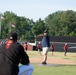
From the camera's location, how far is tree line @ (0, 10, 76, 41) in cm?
12850

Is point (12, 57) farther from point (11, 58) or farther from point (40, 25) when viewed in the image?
point (40, 25)

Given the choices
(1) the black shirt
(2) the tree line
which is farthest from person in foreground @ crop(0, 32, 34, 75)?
(2) the tree line

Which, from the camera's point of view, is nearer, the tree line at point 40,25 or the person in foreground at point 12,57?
the person in foreground at point 12,57

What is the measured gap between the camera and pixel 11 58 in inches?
283

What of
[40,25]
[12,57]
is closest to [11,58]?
[12,57]

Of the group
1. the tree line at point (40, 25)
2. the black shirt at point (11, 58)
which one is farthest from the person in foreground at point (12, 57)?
the tree line at point (40, 25)

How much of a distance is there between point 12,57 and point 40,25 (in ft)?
438

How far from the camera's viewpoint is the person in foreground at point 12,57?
23.4ft

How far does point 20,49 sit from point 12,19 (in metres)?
131

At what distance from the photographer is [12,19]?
138000mm

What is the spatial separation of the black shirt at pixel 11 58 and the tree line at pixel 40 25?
4334 inches

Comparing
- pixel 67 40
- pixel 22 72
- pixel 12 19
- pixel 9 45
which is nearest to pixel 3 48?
pixel 9 45

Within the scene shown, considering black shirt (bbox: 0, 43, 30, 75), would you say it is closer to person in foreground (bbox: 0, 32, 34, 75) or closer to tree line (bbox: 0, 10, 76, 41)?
person in foreground (bbox: 0, 32, 34, 75)

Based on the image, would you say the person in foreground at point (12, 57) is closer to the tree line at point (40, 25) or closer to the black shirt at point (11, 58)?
the black shirt at point (11, 58)
